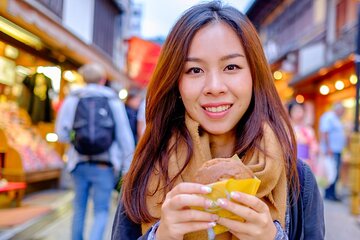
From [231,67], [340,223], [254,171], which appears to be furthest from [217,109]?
[340,223]

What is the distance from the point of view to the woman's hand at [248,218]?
1.13 metres

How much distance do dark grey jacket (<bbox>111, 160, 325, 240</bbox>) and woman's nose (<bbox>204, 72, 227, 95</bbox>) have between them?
0.39 meters

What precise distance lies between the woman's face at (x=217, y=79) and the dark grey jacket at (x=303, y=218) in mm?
311

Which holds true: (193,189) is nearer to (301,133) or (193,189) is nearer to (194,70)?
(194,70)

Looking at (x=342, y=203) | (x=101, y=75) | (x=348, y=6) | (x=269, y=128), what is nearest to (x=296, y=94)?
(x=348, y=6)

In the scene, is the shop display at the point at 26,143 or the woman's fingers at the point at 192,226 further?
the shop display at the point at 26,143

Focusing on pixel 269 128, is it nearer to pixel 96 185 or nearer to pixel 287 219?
pixel 287 219

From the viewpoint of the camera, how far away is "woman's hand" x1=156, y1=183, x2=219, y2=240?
3.75ft

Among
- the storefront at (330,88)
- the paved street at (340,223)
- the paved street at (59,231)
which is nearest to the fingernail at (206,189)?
the paved street at (59,231)

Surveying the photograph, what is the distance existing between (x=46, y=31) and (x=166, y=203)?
19.3 feet

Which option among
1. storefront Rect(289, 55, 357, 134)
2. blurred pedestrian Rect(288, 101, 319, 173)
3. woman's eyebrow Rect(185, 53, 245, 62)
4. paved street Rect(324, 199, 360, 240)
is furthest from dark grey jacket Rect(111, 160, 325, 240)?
storefront Rect(289, 55, 357, 134)

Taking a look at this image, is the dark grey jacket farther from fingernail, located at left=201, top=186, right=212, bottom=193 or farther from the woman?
fingernail, located at left=201, top=186, right=212, bottom=193

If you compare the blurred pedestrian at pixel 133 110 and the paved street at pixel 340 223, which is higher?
the blurred pedestrian at pixel 133 110

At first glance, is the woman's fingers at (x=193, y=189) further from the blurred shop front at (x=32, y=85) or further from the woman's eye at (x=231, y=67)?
the blurred shop front at (x=32, y=85)
